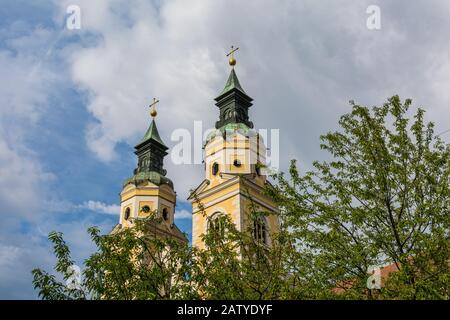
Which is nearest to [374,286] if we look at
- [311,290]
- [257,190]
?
[311,290]

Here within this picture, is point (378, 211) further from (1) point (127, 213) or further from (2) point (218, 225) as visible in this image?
(1) point (127, 213)

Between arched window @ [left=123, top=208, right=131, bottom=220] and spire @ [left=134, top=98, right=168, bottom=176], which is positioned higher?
spire @ [left=134, top=98, right=168, bottom=176]

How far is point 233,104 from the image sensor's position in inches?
1633

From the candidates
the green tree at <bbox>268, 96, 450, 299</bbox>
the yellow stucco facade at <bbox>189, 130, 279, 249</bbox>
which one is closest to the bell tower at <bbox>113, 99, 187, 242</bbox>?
the yellow stucco facade at <bbox>189, 130, 279, 249</bbox>

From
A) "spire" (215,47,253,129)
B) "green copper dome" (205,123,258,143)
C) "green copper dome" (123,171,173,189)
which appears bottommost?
"green copper dome" (123,171,173,189)

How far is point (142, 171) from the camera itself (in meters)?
48.1

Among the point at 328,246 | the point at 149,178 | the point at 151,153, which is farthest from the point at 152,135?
the point at 328,246

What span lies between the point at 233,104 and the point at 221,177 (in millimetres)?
7729

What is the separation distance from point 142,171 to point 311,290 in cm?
3832

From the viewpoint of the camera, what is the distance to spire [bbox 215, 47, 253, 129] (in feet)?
133

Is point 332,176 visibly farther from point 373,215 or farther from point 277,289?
→ point 277,289

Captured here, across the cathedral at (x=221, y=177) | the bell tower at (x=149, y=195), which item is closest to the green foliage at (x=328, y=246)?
the cathedral at (x=221, y=177)

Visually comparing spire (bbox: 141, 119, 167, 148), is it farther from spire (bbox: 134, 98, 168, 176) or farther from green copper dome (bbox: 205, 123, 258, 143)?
green copper dome (bbox: 205, 123, 258, 143)
